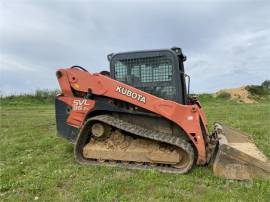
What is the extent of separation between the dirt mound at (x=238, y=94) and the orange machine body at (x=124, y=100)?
90.3ft

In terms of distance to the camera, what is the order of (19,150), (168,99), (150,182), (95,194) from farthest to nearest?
(19,150) < (168,99) < (150,182) < (95,194)

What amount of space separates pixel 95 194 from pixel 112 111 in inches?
95.8

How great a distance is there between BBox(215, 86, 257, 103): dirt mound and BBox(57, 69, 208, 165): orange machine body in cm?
2753

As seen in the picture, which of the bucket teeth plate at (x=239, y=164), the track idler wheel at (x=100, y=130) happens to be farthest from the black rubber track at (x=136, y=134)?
the bucket teeth plate at (x=239, y=164)

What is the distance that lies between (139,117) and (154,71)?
90 cm

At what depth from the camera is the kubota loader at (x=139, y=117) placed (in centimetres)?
713

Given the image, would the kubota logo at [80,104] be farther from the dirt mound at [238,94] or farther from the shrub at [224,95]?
the shrub at [224,95]

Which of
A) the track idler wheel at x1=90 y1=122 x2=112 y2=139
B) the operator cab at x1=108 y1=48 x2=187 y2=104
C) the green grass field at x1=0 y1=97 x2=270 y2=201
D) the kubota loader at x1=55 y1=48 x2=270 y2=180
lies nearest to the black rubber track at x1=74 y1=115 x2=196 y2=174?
the kubota loader at x1=55 y1=48 x2=270 y2=180

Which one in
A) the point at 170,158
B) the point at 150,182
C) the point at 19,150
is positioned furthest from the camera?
the point at 19,150

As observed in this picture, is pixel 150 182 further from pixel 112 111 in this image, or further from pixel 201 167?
pixel 112 111

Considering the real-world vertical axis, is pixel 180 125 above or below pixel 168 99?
below

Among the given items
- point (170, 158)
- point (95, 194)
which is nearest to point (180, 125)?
point (170, 158)

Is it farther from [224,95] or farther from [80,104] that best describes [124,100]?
[224,95]

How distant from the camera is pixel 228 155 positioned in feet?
21.5
